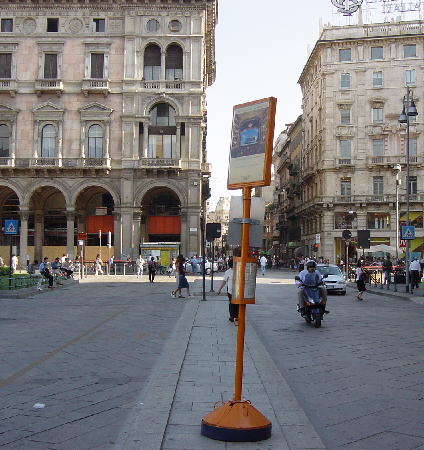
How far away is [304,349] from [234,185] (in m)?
5.53

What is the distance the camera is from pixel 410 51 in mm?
58719

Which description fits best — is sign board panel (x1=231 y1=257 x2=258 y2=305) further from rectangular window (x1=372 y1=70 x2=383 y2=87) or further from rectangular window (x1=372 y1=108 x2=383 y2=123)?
rectangular window (x1=372 y1=70 x2=383 y2=87)

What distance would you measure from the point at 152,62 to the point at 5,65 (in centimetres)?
1177

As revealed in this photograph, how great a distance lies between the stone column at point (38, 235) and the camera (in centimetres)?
5038

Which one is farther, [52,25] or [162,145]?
[52,25]

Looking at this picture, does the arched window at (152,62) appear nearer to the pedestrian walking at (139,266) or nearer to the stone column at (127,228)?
the stone column at (127,228)

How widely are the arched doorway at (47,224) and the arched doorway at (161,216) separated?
22.3 feet

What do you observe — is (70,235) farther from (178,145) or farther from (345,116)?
(345,116)

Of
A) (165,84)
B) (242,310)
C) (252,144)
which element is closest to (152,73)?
(165,84)

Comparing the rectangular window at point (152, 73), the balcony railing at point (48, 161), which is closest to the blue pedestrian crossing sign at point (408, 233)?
the rectangular window at point (152, 73)

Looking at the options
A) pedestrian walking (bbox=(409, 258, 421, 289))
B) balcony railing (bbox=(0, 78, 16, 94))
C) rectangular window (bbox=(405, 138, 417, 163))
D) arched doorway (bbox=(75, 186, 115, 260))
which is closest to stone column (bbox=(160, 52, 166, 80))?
arched doorway (bbox=(75, 186, 115, 260))

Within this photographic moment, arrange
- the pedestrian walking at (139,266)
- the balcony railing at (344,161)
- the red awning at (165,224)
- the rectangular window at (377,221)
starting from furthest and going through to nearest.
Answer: the balcony railing at (344,161) → the rectangular window at (377,221) → the red awning at (165,224) → the pedestrian walking at (139,266)

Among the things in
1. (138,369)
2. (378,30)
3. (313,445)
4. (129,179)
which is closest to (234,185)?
(313,445)

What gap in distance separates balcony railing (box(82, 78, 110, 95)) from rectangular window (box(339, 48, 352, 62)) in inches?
984
